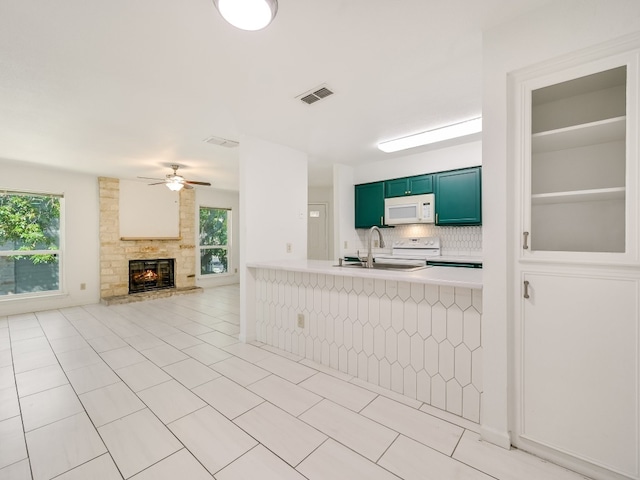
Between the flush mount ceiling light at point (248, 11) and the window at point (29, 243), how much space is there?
5666 mm

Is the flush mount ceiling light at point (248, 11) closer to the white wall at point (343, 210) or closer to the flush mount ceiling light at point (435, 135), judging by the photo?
the flush mount ceiling light at point (435, 135)

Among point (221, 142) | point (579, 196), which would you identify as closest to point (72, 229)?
point (221, 142)

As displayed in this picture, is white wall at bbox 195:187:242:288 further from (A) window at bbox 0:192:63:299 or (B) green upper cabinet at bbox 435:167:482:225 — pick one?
(B) green upper cabinet at bbox 435:167:482:225

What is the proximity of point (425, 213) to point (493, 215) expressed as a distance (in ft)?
8.48

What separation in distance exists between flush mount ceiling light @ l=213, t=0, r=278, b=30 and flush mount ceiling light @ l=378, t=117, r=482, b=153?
7.95ft

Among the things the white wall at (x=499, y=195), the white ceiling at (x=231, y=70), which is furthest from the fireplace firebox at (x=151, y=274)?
the white wall at (x=499, y=195)

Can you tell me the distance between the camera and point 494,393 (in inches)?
63.2

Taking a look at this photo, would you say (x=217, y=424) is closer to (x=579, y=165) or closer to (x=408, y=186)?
(x=579, y=165)

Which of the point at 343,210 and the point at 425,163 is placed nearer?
the point at 425,163

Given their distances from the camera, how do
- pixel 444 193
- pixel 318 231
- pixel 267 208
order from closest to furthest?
pixel 267 208 < pixel 444 193 < pixel 318 231

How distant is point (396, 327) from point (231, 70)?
225 centimetres

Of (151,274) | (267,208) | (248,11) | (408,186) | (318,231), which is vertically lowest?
(151,274)

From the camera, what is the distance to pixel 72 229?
5.21 metres

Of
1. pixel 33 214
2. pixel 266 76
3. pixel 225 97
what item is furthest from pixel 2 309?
→ pixel 266 76
